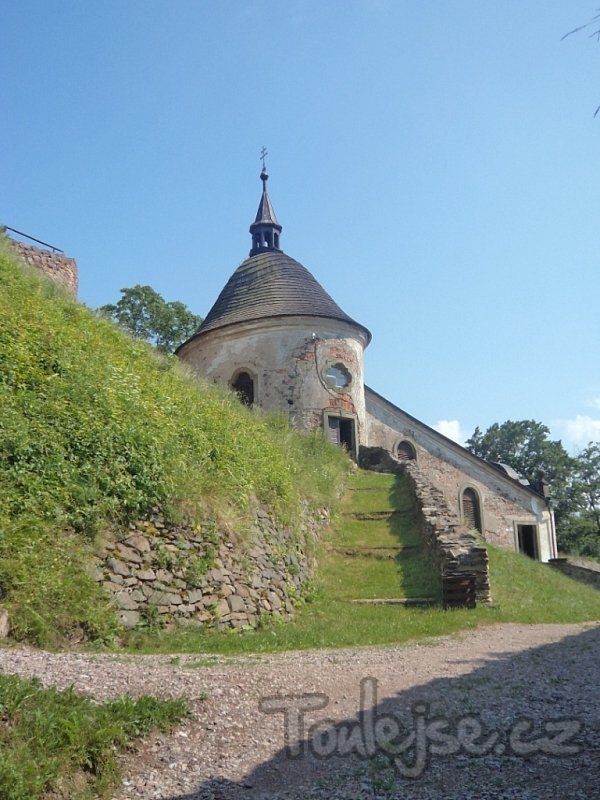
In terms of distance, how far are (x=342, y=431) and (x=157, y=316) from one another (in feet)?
47.1

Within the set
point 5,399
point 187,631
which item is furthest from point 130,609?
point 5,399

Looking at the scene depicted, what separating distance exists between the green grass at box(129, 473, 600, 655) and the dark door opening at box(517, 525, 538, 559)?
8765 mm

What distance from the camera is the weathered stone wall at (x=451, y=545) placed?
12.0 meters

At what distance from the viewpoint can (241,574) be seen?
33.3ft

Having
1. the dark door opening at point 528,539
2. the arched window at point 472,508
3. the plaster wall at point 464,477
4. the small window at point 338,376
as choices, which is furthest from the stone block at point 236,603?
the dark door opening at point 528,539

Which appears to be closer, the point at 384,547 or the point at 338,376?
the point at 384,547

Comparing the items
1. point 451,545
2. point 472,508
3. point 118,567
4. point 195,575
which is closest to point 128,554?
point 118,567

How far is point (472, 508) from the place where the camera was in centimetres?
2688

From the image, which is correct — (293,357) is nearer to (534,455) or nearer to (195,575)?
(195,575)

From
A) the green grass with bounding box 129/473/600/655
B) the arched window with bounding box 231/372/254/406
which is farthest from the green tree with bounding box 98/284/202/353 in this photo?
the green grass with bounding box 129/473/600/655

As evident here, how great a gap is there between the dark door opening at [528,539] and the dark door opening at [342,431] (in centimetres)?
965

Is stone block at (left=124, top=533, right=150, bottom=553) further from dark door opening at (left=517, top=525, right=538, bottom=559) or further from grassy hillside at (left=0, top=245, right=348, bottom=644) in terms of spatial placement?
dark door opening at (left=517, top=525, right=538, bottom=559)

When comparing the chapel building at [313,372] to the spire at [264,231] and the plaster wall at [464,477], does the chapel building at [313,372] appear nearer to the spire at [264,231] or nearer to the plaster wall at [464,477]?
the plaster wall at [464,477]

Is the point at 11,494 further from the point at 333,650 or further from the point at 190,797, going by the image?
the point at 190,797
